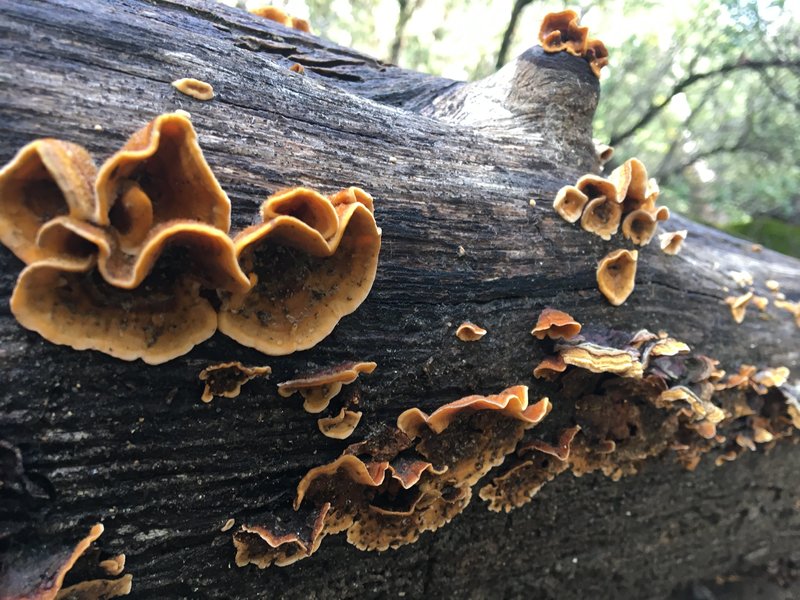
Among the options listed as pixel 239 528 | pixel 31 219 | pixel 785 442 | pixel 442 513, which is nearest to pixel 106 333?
pixel 31 219

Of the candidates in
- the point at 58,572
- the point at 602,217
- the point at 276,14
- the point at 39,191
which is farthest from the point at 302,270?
the point at 276,14

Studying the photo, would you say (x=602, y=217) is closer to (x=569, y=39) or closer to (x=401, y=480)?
(x=569, y=39)

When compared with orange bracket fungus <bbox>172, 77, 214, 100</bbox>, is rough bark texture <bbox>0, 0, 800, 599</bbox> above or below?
below

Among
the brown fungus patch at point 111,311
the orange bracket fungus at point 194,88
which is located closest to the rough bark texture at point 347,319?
the orange bracket fungus at point 194,88

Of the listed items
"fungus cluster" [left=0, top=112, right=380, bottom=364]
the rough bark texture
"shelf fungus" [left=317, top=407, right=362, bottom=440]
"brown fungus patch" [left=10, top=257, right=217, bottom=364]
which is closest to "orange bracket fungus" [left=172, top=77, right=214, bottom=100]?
the rough bark texture

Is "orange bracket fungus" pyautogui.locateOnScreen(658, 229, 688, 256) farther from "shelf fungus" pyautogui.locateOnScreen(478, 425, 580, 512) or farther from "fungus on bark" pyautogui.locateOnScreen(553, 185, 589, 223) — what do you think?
"shelf fungus" pyautogui.locateOnScreen(478, 425, 580, 512)

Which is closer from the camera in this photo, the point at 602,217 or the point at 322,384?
the point at 322,384
